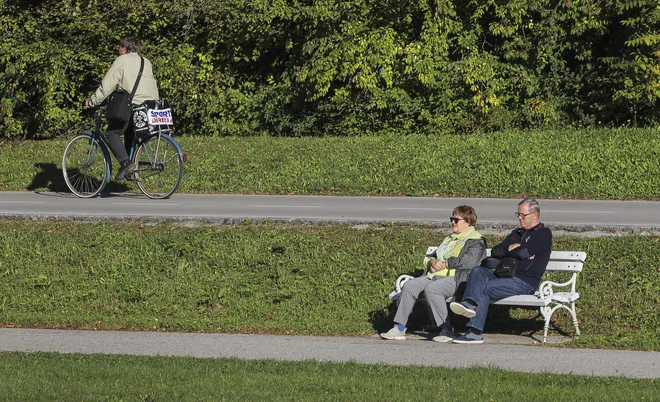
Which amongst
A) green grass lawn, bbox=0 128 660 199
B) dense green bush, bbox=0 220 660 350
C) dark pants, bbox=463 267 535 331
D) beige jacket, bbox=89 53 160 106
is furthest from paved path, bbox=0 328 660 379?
green grass lawn, bbox=0 128 660 199

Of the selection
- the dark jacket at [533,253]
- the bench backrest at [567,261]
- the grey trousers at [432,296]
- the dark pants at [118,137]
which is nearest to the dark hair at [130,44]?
the dark pants at [118,137]

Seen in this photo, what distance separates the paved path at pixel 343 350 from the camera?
25.4 feet

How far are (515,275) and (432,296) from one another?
729mm

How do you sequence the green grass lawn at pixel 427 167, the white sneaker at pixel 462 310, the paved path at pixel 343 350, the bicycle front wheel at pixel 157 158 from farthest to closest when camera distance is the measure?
the green grass lawn at pixel 427 167, the bicycle front wheel at pixel 157 158, the white sneaker at pixel 462 310, the paved path at pixel 343 350

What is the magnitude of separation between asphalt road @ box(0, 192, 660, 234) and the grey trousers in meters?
2.50

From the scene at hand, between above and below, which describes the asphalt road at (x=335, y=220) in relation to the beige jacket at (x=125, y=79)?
below

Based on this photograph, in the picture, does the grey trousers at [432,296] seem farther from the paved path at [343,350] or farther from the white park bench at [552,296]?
the paved path at [343,350]

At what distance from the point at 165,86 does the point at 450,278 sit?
1471cm

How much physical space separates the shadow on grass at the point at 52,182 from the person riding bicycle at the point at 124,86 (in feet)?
6.01

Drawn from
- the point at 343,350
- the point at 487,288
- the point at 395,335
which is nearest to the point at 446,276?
the point at 487,288

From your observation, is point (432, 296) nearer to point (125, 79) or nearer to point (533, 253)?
point (533, 253)

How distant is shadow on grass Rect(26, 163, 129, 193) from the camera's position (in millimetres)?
15773

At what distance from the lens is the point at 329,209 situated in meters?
13.6

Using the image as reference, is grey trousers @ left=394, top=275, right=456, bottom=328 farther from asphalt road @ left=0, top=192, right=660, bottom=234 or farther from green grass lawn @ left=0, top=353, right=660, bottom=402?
asphalt road @ left=0, top=192, right=660, bottom=234
